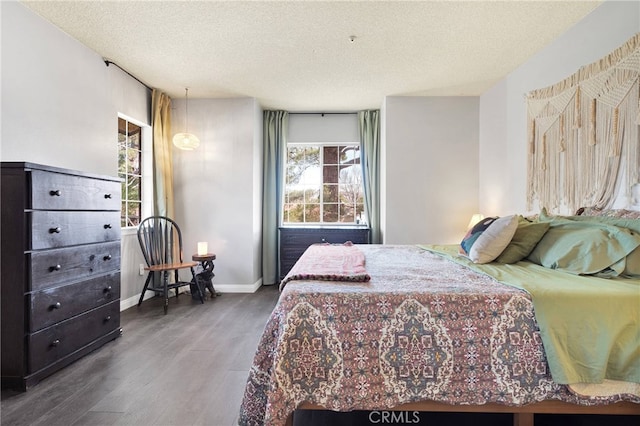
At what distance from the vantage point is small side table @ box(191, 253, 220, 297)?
3885 millimetres

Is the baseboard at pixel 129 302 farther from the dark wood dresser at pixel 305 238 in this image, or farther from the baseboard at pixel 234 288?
the dark wood dresser at pixel 305 238

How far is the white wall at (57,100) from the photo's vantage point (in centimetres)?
225

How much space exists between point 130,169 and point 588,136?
4376 mm

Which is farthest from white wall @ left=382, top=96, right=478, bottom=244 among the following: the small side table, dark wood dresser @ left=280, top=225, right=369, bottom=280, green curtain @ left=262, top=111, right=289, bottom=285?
the small side table

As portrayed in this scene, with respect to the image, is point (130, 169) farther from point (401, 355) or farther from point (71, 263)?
point (401, 355)

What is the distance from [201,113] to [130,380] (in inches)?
129

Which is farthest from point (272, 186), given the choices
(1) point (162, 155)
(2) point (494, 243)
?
(2) point (494, 243)

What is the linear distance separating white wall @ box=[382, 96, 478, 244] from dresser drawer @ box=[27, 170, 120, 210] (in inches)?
118

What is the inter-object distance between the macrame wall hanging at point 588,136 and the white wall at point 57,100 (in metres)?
4.01

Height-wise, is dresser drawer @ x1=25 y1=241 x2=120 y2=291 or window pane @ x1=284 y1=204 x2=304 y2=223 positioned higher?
window pane @ x1=284 y1=204 x2=304 y2=223

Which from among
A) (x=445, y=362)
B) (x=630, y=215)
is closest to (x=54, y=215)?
(x=445, y=362)

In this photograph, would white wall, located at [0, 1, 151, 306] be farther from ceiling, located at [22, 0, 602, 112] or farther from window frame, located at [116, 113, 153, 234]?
window frame, located at [116, 113, 153, 234]

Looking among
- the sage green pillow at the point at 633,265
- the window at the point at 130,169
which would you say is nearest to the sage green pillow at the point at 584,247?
the sage green pillow at the point at 633,265

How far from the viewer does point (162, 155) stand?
13.2 feet
